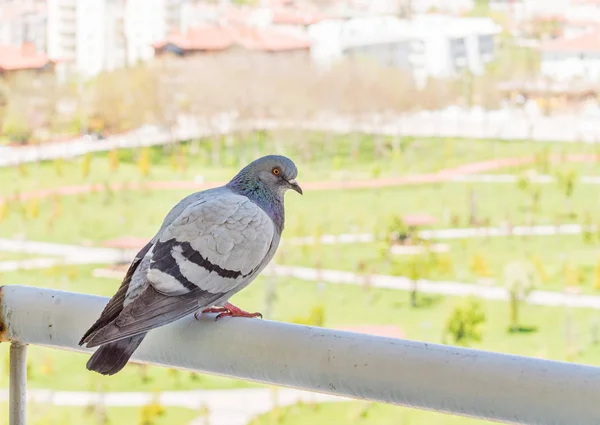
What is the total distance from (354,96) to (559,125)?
282 cm

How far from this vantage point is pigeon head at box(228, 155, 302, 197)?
3.24ft

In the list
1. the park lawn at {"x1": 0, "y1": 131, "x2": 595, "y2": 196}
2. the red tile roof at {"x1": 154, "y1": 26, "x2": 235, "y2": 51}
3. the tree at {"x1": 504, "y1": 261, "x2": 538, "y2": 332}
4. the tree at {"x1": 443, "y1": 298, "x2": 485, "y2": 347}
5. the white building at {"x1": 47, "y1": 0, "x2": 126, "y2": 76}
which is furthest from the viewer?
the park lawn at {"x1": 0, "y1": 131, "x2": 595, "y2": 196}

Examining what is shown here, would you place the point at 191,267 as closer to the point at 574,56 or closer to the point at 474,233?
the point at 474,233

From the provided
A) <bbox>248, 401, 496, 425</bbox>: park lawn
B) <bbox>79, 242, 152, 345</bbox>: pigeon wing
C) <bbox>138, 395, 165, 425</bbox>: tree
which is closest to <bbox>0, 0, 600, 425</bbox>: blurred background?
<bbox>248, 401, 496, 425</bbox>: park lawn

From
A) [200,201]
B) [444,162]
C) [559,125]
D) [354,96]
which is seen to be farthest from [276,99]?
[200,201]

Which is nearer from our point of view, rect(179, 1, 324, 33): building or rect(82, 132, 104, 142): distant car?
rect(82, 132, 104, 142): distant car

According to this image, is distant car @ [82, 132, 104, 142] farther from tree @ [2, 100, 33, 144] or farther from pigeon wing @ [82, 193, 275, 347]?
pigeon wing @ [82, 193, 275, 347]

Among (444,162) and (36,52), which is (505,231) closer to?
(444,162)

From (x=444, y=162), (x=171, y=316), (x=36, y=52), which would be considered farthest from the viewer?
(x=444, y=162)

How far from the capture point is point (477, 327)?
9.16 m

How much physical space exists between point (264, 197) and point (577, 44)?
12.2 meters

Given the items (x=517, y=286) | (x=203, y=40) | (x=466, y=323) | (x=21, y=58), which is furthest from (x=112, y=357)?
(x=203, y=40)

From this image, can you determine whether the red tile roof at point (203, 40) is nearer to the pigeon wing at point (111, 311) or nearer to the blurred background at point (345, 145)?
the blurred background at point (345, 145)

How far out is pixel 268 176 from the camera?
3.25 ft
